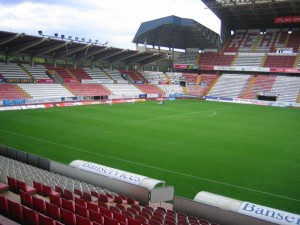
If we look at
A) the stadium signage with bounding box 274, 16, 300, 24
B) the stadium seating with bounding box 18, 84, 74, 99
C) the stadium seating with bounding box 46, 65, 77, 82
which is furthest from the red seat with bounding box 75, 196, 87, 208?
the stadium signage with bounding box 274, 16, 300, 24

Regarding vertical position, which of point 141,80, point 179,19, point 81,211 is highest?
point 179,19

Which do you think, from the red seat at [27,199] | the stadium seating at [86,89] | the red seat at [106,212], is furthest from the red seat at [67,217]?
the stadium seating at [86,89]

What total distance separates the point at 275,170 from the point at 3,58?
47933 millimetres

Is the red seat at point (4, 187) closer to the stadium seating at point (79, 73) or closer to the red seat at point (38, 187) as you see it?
the red seat at point (38, 187)

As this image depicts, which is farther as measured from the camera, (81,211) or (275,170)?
(275,170)

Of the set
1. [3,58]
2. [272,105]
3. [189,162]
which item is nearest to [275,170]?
[189,162]

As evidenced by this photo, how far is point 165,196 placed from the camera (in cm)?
1135

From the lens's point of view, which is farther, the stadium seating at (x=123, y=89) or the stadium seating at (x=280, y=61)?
the stadium seating at (x=280, y=61)

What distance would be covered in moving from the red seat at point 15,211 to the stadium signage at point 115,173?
511 centimetres

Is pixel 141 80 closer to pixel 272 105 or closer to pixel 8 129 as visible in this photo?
pixel 272 105

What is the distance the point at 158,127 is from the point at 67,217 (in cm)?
2245

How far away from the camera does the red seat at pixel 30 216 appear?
7555 millimetres

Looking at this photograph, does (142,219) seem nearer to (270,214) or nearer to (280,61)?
(270,214)

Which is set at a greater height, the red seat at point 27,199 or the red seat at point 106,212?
the red seat at point 27,199
